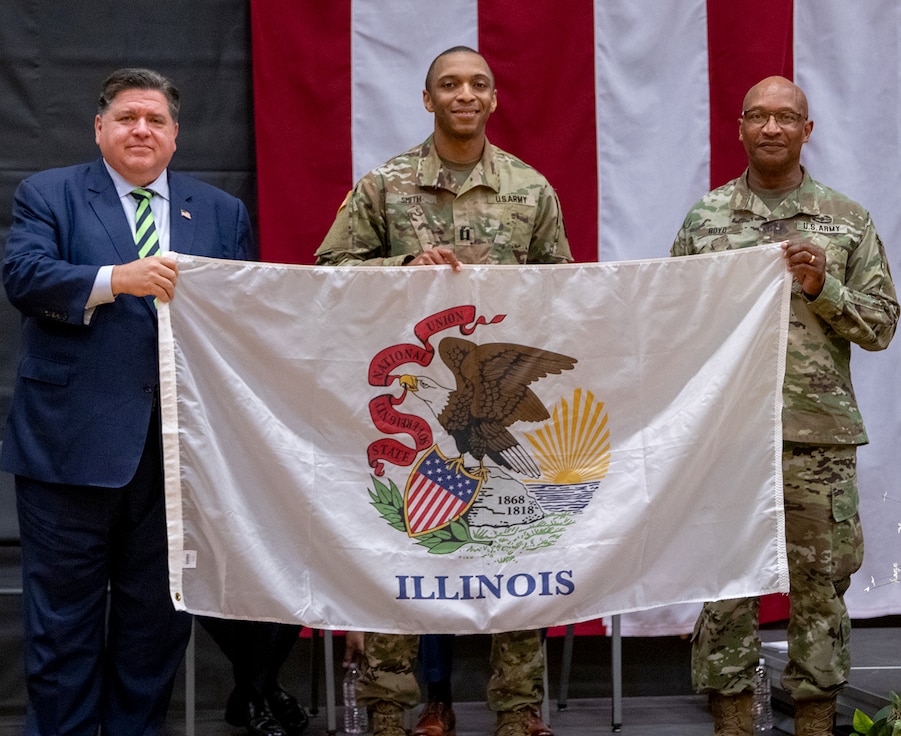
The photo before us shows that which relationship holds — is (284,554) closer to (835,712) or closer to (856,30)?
(835,712)

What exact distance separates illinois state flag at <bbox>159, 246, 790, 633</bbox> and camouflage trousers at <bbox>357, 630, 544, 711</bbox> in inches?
7.0

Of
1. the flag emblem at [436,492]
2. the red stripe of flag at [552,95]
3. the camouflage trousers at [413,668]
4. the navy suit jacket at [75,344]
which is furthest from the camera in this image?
the red stripe of flag at [552,95]

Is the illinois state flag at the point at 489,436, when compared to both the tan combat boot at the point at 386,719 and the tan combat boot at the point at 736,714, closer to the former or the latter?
the tan combat boot at the point at 386,719

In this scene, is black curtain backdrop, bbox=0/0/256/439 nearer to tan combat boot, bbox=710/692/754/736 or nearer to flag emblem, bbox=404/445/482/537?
flag emblem, bbox=404/445/482/537

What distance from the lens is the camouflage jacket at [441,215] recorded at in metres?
3.44

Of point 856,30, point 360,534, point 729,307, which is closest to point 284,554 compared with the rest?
point 360,534

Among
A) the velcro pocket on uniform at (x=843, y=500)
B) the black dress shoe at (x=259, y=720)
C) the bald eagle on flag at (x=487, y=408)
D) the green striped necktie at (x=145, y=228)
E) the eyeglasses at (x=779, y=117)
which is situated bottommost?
the black dress shoe at (x=259, y=720)

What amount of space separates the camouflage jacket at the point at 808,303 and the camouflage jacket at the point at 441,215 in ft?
1.81

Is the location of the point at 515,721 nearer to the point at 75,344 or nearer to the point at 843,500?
the point at 843,500

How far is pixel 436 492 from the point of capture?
314cm

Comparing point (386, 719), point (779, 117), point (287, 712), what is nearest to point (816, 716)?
point (386, 719)

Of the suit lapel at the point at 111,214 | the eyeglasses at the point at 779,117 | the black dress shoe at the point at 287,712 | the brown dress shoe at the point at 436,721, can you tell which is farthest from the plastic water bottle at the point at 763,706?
the suit lapel at the point at 111,214

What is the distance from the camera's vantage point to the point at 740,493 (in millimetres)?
3197

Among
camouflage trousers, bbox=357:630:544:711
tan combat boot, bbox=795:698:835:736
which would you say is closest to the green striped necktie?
camouflage trousers, bbox=357:630:544:711
